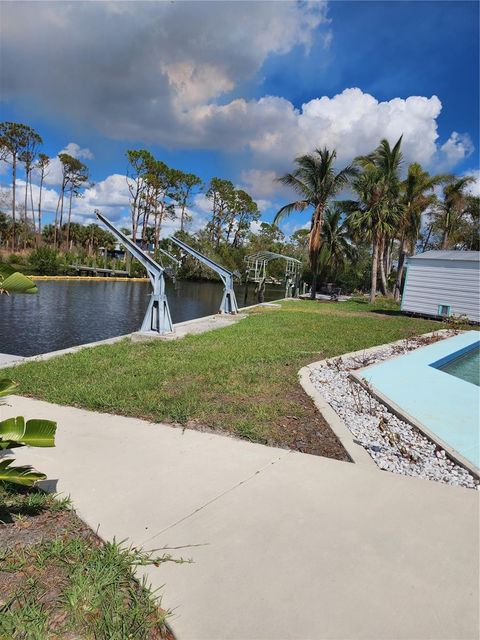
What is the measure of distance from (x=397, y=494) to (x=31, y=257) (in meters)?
31.2

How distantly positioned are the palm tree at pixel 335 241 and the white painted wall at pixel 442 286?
11.8 m

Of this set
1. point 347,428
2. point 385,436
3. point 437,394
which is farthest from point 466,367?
point 347,428

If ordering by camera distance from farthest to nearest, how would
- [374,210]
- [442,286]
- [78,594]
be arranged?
[374,210] → [442,286] → [78,594]

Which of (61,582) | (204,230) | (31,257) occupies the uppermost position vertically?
(204,230)

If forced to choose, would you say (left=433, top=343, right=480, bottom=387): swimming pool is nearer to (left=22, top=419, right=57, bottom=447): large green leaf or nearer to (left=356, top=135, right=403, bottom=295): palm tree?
(left=22, top=419, right=57, bottom=447): large green leaf

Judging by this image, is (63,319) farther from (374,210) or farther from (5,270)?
(374,210)

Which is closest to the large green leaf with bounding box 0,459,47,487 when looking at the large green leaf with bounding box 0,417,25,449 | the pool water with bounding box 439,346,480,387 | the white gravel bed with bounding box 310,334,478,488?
the large green leaf with bounding box 0,417,25,449

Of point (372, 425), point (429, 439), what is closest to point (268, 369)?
point (372, 425)

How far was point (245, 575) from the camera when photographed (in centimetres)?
204

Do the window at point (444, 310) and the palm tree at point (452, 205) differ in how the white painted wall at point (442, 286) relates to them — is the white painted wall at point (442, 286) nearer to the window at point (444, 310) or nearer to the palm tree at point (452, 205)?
the window at point (444, 310)

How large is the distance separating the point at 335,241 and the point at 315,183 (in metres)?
7.89

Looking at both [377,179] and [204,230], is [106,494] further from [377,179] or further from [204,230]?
[204,230]

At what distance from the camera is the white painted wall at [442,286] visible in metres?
14.2

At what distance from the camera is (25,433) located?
2.31m
